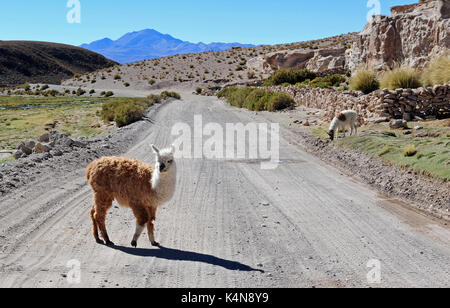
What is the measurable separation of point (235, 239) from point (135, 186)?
6.34 feet

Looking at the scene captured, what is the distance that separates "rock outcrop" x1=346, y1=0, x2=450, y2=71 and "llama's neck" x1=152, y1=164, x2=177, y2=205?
2276 centimetres

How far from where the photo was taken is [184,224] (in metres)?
8.11

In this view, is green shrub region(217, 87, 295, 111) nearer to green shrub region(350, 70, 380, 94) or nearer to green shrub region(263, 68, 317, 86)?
green shrub region(350, 70, 380, 94)

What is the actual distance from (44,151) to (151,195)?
10712 mm

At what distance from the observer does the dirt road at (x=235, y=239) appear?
5812 mm

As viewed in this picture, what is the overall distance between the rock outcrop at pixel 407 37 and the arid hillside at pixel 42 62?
90832mm

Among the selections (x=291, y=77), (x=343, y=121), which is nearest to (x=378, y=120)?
(x=343, y=121)

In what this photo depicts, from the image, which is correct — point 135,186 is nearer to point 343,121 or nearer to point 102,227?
point 102,227

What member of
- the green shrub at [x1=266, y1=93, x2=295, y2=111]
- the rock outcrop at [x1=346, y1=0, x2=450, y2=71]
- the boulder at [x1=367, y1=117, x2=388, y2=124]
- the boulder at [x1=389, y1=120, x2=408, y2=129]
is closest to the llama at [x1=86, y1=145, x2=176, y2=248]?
the boulder at [x1=389, y1=120, x2=408, y2=129]

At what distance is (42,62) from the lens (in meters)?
133

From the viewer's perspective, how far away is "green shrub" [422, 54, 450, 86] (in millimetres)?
19427

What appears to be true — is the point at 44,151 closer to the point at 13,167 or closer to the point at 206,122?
the point at 13,167
